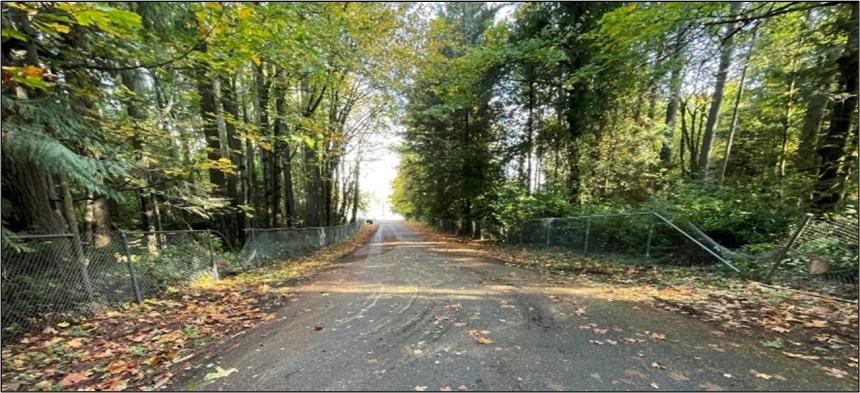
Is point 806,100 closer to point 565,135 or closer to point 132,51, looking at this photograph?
point 565,135

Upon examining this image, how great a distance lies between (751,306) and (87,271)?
8701 millimetres

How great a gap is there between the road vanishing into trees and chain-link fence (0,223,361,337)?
2.33 metres

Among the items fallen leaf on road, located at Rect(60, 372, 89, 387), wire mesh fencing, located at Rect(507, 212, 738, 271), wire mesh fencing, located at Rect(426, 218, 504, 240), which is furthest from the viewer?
wire mesh fencing, located at Rect(426, 218, 504, 240)

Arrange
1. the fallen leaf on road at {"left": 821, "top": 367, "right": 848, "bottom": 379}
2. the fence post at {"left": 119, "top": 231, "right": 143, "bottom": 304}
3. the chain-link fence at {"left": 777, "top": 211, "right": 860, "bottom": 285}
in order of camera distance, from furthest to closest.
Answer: the fence post at {"left": 119, "top": 231, "right": 143, "bottom": 304} < the chain-link fence at {"left": 777, "top": 211, "right": 860, "bottom": 285} < the fallen leaf on road at {"left": 821, "top": 367, "right": 848, "bottom": 379}

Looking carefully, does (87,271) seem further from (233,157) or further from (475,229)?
(475,229)

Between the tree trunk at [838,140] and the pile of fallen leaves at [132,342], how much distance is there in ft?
29.6

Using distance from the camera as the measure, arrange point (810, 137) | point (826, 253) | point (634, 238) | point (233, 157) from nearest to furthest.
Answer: point (826, 253) < point (810, 137) < point (634, 238) < point (233, 157)

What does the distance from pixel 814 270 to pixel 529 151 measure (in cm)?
1118

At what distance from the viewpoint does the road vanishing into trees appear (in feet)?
9.43

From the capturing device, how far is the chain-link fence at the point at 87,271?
157 inches

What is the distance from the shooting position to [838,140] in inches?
245

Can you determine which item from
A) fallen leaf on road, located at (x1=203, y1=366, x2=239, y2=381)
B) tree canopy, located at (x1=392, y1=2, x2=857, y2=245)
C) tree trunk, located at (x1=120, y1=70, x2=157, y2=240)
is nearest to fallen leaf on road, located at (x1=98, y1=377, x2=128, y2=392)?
fallen leaf on road, located at (x1=203, y1=366, x2=239, y2=381)

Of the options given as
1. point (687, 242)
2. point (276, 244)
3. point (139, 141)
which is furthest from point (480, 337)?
point (276, 244)

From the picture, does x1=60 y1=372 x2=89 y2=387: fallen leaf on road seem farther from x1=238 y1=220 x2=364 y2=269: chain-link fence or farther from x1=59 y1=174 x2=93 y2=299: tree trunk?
x1=238 y1=220 x2=364 y2=269: chain-link fence
